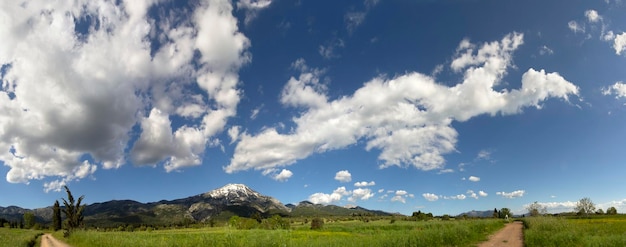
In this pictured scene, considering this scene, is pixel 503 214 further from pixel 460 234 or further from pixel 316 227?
pixel 460 234

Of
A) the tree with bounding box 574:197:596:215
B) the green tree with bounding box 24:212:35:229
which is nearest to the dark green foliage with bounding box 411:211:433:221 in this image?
the tree with bounding box 574:197:596:215

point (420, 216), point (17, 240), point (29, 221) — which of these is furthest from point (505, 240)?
point (29, 221)

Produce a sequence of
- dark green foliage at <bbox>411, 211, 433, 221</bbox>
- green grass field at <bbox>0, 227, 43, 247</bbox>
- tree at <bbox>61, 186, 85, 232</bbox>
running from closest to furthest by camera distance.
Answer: green grass field at <bbox>0, 227, 43, 247</bbox>
tree at <bbox>61, 186, 85, 232</bbox>
dark green foliage at <bbox>411, 211, 433, 221</bbox>

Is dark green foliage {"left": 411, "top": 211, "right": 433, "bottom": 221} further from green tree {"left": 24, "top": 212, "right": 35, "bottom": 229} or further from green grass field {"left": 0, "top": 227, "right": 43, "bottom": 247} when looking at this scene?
green tree {"left": 24, "top": 212, "right": 35, "bottom": 229}

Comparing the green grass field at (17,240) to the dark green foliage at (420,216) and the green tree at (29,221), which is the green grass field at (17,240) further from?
the dark green foliage at (420,216)

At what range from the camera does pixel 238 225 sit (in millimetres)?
102875

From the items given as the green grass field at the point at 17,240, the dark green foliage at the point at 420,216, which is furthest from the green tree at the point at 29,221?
the dark green foliage at the point at 420,216

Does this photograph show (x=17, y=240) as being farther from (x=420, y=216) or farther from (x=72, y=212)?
(x=420, y=216)

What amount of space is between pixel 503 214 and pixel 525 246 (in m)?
192

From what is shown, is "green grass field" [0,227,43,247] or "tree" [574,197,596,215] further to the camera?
"tree" [574,197,596,215]

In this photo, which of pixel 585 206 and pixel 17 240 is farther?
pixel 585 206

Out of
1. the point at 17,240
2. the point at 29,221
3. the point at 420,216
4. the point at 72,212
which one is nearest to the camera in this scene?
the point at 17,240

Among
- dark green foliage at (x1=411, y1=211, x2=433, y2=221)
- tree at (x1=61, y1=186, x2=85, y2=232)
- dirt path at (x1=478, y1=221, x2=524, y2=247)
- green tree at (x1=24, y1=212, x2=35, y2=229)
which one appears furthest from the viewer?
dark green foliage at (x1=411, y1=211, x2=433, y2=221)

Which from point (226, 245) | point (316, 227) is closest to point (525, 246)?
point (226, 245)
